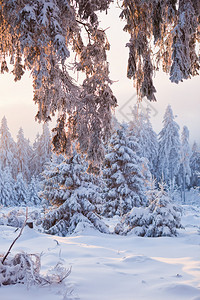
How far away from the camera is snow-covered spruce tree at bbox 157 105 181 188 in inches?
1571

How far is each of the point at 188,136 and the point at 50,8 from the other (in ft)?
143

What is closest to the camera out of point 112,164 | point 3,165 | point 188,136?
point 112,164

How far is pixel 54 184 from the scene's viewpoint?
14.0 metres

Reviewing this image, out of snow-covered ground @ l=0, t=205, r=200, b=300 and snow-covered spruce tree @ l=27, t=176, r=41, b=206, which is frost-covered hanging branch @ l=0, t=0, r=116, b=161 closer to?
snow-covered ground @ l=0, t=205, r=200, b=300

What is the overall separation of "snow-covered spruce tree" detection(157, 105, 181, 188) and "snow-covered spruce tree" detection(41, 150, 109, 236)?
27896mm

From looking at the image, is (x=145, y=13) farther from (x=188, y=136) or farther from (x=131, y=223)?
(x=188, y=136)

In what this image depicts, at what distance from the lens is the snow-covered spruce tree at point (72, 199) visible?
1274 cm

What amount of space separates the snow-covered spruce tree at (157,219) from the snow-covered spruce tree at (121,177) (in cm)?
755

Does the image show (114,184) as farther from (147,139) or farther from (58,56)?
(147,139)

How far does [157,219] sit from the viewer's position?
1016cm

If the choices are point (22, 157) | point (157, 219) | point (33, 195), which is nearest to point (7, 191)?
point (33, 195)

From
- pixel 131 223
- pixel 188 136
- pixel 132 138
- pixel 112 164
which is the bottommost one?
pixel 131 223

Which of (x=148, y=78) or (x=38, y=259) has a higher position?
(x=148, y=78)

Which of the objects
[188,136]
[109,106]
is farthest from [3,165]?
[109,106]
